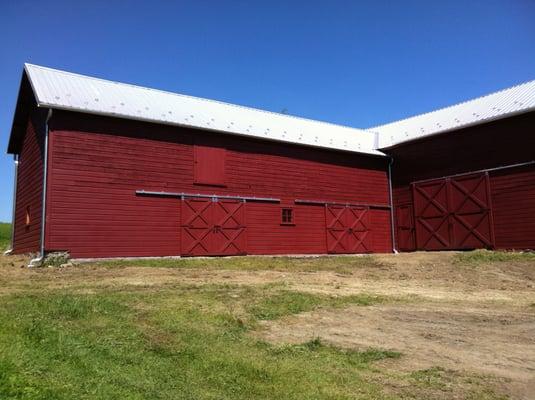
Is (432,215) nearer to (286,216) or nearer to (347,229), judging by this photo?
(347,229)

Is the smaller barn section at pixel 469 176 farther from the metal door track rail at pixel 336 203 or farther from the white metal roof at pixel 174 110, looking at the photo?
the white metal roof at pixel 174 110

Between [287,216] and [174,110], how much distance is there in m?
6.77

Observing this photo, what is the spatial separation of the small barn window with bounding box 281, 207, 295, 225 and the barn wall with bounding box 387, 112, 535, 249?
6.95 meters

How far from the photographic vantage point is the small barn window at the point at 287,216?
2250 cm

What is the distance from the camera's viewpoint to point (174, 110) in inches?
816

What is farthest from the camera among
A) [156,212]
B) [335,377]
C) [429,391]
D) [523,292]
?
[156,212]

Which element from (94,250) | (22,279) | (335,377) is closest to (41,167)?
(94,250)

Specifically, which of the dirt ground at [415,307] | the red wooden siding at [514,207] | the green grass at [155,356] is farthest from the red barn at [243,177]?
the green grass at [155,356]

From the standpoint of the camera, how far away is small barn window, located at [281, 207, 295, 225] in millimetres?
22500

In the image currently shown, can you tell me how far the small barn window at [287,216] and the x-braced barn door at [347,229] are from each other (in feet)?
6.61

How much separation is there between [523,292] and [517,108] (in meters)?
10.0

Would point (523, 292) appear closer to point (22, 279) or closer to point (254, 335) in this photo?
point (254, 335)

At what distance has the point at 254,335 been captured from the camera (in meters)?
8.16

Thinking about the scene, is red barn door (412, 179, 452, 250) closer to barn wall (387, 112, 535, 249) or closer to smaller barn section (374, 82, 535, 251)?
smaller barn section (374, 82, 535, 251)
